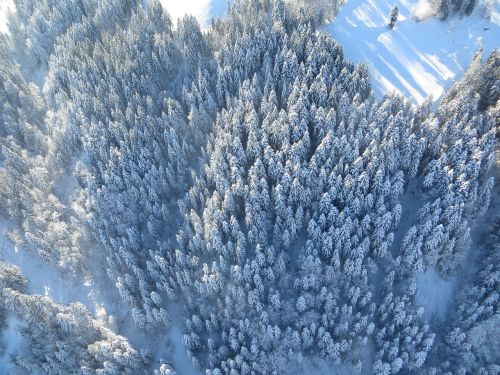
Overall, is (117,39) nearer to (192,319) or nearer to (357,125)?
(357,125)

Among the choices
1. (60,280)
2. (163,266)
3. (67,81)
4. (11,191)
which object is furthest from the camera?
(67,81)

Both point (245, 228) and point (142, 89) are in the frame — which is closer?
point (245, 228)

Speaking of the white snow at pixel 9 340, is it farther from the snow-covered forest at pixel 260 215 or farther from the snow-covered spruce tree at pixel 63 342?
the snow-covered spruce tree at pixel 63 342

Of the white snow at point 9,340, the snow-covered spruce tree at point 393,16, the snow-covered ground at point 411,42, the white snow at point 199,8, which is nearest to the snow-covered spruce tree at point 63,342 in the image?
the white snow at point 9,340

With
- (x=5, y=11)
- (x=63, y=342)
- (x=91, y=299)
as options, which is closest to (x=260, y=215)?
(x=91, y=299)

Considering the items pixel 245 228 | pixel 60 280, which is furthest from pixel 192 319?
pixel 60 280

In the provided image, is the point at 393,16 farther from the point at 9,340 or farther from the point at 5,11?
the point at 5,11
